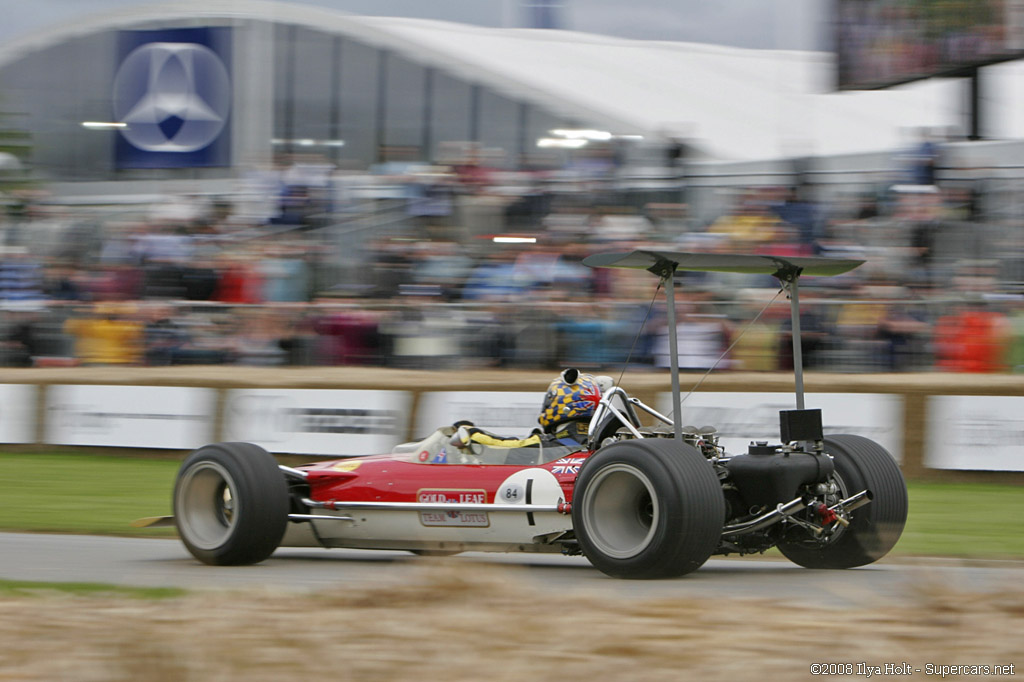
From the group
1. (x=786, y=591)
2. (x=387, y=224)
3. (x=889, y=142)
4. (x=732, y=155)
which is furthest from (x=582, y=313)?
(x=889, y=142)

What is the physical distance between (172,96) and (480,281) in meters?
16.4

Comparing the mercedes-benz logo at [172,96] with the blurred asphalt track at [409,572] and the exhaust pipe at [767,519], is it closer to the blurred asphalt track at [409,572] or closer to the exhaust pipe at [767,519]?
the blurred asphalt track at [409,572]

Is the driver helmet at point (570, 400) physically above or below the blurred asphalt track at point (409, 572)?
above

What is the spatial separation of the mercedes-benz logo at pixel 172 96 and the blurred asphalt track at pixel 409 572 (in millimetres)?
19792

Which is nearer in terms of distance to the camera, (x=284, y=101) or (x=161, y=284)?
(x=161, y=284)

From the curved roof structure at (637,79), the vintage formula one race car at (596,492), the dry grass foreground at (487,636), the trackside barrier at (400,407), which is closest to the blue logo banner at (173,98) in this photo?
the curved roof structure at (637,79)

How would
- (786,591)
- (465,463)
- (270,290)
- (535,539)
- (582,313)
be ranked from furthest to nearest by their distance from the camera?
(270,290), (582,313), (465,463), (535,539), (786,591)

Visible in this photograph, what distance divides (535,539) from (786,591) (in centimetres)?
154

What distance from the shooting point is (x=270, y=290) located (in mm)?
16219

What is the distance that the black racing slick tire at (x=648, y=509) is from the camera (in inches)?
264

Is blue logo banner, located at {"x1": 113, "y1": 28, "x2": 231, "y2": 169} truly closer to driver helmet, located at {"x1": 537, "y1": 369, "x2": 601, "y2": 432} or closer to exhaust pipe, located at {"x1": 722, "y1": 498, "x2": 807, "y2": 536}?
driver helmet, located at {"x1": 537, "y1": 369, "x2": 601, "y2": 432}

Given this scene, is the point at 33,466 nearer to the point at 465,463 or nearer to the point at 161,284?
the point at 161,284

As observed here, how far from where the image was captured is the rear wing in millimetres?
7047

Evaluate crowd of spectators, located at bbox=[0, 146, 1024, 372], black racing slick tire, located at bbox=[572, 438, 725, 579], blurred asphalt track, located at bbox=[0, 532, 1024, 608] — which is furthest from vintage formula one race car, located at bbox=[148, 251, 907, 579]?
crowd of spectators, located at bbox=[0, 146, 1024, 372]
